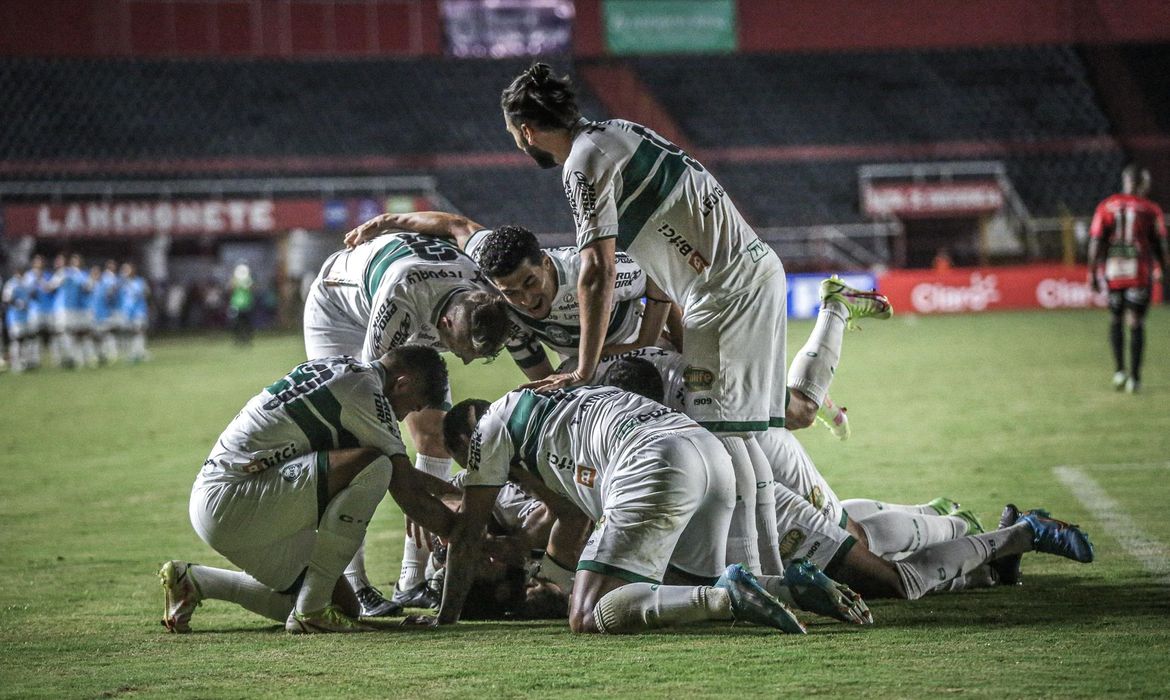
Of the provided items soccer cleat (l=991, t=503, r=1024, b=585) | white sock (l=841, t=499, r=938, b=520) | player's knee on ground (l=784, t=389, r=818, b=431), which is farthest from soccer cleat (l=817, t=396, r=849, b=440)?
soccer cleat (l=991, t=503, r=1024, b=585)

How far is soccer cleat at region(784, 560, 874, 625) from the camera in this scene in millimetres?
4996

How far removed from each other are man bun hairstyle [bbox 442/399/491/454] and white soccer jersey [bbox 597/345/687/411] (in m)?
0.73

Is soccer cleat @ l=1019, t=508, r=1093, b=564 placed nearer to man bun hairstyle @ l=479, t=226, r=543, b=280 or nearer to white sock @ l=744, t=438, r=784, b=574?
white sock @ l=744, t=438, r=784, b=574

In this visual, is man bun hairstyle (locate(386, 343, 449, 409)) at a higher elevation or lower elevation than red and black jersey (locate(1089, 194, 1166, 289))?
lower

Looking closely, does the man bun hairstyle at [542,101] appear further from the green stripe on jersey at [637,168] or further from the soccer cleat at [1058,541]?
the soccer cleat at [1058,541]

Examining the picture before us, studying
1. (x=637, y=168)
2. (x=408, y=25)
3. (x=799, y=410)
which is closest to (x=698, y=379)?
(x=637, y=168)

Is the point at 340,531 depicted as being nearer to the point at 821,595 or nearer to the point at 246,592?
the point at 246,592

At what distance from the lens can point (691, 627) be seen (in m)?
5.24

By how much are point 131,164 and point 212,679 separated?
34258mm

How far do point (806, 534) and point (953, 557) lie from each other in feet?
2.08

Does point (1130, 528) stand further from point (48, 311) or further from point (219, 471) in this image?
point (48, 311)

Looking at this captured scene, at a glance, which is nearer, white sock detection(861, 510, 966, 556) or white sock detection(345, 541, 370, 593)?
white sock detection(345, 541, 370, 593)

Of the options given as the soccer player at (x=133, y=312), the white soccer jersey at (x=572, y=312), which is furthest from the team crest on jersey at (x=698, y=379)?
the soccer player at (x=133, y=312)

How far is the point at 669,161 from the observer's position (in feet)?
18.4
